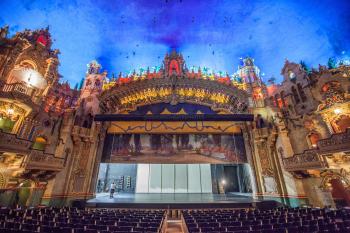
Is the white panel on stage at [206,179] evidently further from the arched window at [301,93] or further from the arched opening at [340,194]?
the arched window at [301,93]

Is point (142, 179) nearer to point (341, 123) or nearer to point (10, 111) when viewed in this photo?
point (10, 111)

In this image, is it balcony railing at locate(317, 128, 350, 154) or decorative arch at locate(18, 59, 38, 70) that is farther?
decorative arch at locate(18, 59, 38, 70)

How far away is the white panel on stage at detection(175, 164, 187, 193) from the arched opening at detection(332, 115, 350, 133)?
56.9ft

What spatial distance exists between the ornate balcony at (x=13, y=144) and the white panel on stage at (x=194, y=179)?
18.5 metres

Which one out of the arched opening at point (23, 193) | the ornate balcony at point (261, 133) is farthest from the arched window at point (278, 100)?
the arched opening at point (23, 193)

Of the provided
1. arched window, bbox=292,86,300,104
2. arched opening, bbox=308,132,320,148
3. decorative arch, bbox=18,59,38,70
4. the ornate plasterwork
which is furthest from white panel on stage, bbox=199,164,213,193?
decorative arch, bbox=18,59,38,70

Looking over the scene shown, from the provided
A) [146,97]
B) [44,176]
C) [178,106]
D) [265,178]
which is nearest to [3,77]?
[44,176]

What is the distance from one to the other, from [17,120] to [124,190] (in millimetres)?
16091

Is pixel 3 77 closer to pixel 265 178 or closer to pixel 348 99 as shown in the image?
pixel 265 178

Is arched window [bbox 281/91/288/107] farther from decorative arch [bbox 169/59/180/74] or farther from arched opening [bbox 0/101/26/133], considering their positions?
arched opening [bbox 0/101/26/133]

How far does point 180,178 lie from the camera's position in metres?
22.7

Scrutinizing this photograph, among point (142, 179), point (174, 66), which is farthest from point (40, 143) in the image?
point (174, 66)

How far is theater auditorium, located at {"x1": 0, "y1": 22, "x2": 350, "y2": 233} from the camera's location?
11.8 m

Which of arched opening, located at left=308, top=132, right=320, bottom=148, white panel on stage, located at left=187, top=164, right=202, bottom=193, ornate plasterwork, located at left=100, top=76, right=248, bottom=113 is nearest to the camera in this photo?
arched opening, located at left=308, top=132, right=320, bottom=148
